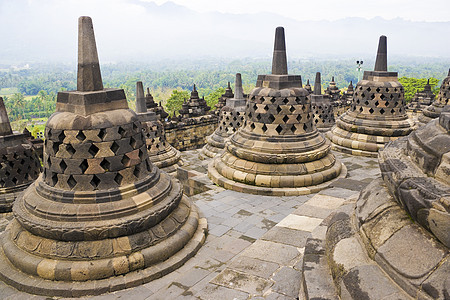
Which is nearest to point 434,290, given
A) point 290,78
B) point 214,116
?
point 290,78

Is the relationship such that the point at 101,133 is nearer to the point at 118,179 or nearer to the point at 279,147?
the point at 118,179

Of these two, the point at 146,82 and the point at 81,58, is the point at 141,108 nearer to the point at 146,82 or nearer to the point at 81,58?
the point at 81,58

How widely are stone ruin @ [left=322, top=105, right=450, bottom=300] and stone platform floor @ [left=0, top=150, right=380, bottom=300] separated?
598mm

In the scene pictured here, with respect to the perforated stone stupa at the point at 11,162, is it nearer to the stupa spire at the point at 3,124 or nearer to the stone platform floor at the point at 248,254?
the stupa spire at the point at 3,124

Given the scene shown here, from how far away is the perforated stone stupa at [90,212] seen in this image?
3725 millimetres

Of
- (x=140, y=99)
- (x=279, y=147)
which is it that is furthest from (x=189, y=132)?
(x=279, y=147)

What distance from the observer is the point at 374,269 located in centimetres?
208

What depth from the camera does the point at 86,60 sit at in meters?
4.20

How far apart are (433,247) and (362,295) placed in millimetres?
510

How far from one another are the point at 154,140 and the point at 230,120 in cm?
315

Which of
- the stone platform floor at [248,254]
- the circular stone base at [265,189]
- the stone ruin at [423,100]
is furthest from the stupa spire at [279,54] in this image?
the stone ruin at [423,100]

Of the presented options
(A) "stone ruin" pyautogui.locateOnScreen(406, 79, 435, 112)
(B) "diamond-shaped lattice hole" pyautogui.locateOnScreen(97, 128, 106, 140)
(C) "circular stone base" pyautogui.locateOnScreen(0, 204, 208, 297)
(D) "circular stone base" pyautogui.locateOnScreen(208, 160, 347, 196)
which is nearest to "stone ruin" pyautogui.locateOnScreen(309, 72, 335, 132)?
(D) "circular stone base" pyautogui.locateOnScreen(208, 160, 347, 196)

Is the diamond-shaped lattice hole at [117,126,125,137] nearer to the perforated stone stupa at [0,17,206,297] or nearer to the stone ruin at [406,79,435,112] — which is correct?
the perforated stone stupa at [0,17,206,297]

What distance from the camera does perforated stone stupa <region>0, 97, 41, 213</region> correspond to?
798 centimetres
